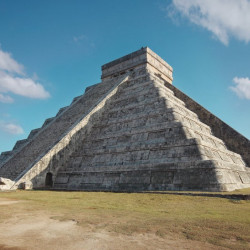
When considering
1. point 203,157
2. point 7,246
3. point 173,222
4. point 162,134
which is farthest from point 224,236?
point 162,134

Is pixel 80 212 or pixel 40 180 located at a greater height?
pixel 40 180

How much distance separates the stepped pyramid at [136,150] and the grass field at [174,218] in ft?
7.38

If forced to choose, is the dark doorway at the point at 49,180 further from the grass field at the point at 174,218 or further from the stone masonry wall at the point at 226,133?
the stone masonry wall at the point at 226,133

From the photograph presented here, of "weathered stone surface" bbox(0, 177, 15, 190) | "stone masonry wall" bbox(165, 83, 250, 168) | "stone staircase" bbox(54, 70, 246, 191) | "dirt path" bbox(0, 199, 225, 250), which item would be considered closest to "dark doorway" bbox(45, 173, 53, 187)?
"stone staircase" bbox(54, 70, 246, 191)

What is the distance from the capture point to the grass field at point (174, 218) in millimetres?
3584

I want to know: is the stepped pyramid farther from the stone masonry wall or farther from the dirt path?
the dirt path

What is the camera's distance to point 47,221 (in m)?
4.57

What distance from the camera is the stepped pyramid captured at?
30.6 feet

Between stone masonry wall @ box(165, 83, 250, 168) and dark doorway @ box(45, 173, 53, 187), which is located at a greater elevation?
stone masonry wall @ box(165, 83, 250, 168)

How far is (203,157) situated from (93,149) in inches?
244

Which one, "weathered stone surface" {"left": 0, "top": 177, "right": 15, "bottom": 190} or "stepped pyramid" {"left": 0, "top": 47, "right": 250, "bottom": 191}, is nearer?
"stepped pyramid" {"left": 0, "top": 47, "right": 250, "bottom": 191}

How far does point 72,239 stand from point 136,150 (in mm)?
7890

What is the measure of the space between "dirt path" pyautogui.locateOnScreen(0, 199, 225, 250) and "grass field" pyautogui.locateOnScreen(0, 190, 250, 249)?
0.50 ft

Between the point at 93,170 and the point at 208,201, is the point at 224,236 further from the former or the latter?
the point at 93,170
